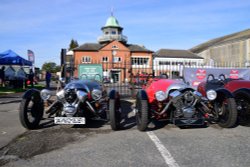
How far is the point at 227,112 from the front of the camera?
629 cm

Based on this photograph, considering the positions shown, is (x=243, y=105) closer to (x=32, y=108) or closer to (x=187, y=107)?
(x=187, y=107)

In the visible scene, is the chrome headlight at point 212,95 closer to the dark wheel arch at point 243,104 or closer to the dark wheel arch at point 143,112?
the dark wheel arch at point 243,104

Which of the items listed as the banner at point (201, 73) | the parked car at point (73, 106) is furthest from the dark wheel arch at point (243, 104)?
the banner at point (201, 73)

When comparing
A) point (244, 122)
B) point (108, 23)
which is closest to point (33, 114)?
point (244, 122)

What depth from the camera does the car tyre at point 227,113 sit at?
604 cm

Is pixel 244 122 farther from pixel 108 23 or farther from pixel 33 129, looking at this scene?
pixel 108 23

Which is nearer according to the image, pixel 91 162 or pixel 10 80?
pixel 91 162

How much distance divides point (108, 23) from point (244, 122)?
61.5 m

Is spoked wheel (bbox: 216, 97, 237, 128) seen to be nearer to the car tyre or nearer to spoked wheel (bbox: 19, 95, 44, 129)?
the car tyre

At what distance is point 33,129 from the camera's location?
634 centimetres

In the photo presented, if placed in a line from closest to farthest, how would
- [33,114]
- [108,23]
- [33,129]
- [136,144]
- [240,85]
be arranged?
[136,144] → [33,129] → [33,114] → [240,85] → [108,23]

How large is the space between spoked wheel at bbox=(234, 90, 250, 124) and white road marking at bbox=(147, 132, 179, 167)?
2679 mm

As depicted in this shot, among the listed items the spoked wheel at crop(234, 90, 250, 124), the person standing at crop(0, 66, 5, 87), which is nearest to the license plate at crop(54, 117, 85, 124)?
the spoked wheel at crop(234, 90, 250, 124)

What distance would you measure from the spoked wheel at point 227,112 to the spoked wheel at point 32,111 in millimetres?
4587
